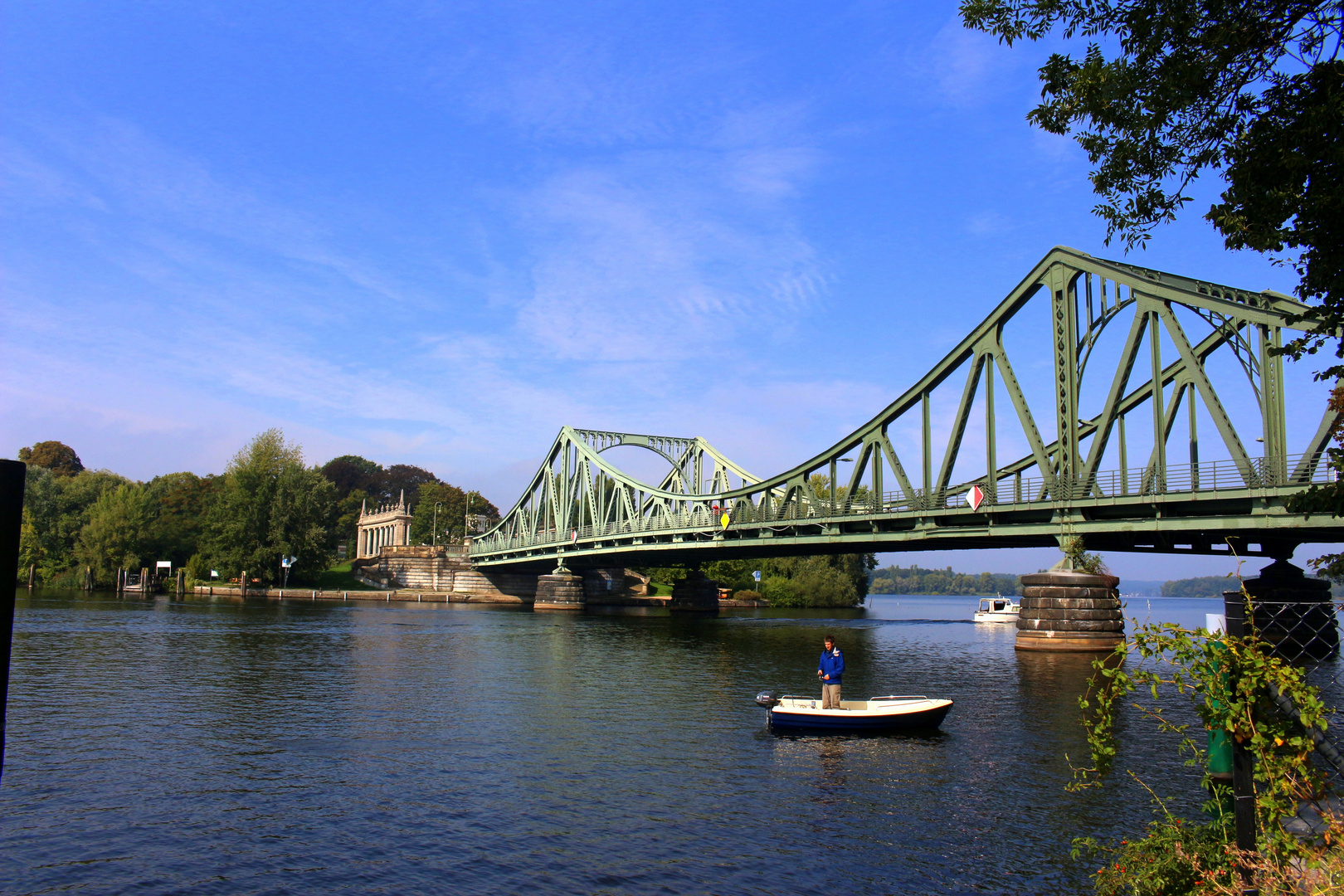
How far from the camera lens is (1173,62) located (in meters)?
12.6

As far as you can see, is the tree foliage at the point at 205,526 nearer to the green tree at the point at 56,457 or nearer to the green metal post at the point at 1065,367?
the green tree at the point at 56,457

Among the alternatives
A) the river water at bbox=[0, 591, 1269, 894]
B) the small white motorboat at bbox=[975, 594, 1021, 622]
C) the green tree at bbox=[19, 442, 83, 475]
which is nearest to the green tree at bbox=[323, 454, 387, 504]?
the green tree at bbox=[19, 442, 83, 475]

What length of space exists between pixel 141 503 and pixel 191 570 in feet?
31.6

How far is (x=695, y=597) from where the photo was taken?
320 ft

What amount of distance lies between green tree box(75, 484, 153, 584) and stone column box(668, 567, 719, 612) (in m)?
61.0

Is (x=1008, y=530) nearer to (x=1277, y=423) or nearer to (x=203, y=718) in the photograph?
(x=1277, y=423)

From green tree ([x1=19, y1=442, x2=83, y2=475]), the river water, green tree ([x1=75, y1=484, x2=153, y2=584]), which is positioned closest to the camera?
the river water

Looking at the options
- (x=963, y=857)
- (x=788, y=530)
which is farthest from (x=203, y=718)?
(x=788, y=530)

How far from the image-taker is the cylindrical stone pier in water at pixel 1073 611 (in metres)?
43.9

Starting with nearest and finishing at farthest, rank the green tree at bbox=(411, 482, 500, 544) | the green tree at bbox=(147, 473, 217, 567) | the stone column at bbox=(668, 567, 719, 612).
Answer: the stone column at bbox=(668, 567, 719, 612) → the green tree at bbox=(147, 473, 217, 567) → the green tree at bbox=(411, 482, 500, 544)

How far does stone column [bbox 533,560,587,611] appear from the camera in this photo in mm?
102912

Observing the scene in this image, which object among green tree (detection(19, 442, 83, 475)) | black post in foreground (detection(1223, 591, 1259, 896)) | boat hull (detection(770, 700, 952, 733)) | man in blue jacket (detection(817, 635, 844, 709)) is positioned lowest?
boat hull (detection(770, 700, 952, 733))

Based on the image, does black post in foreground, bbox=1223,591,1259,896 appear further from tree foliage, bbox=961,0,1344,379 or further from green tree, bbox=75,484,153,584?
green tree, bbox=75,484,153,584

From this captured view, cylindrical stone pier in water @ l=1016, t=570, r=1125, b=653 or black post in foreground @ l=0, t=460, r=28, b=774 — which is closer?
black post in foreground @ l=0, t=460, r=28, b=774
